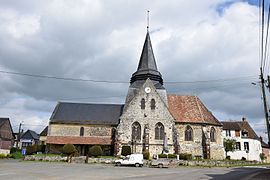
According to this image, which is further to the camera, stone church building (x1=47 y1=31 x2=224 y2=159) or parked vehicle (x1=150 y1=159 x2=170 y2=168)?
stone church building (x1=47 y1=31 x2=224 y2=159)

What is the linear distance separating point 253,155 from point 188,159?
2589 cm

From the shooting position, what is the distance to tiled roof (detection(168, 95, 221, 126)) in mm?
41281

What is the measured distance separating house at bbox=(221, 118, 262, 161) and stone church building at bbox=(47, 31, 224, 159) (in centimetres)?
1392

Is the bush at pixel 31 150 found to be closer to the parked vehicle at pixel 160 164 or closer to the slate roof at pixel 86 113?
the slate roof at pixel 86 113

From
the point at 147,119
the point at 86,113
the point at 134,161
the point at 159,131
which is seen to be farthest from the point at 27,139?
the point at 134,161

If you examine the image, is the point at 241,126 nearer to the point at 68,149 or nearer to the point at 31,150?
the point at 68,149

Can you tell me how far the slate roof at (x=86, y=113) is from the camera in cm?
4338

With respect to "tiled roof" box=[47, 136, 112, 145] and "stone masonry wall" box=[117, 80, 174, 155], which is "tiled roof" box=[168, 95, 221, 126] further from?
"tiled roof" box=[47, 136, 112, 145]

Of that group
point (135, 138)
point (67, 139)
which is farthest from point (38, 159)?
point (135, 138)

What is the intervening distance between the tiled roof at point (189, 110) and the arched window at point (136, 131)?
5.86 meters

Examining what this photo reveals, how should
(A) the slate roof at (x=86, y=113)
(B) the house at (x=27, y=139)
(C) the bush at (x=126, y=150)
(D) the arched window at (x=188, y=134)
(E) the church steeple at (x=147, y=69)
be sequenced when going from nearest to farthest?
(C) the bush at (x=126, y=150) < (D) the arched window at (x=188, y=134) < (A) the slate roof at (x=86, y=113) < (E) the church steeple at (x=147, y=69) < (B) the house at (x=27, y=139)

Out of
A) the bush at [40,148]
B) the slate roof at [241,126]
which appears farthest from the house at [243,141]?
the bush at [40,148]

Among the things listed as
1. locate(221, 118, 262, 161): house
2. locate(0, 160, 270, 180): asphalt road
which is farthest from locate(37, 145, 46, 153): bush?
locate(221, 118, 262, 161): house

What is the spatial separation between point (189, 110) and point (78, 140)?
1747 centimetres
